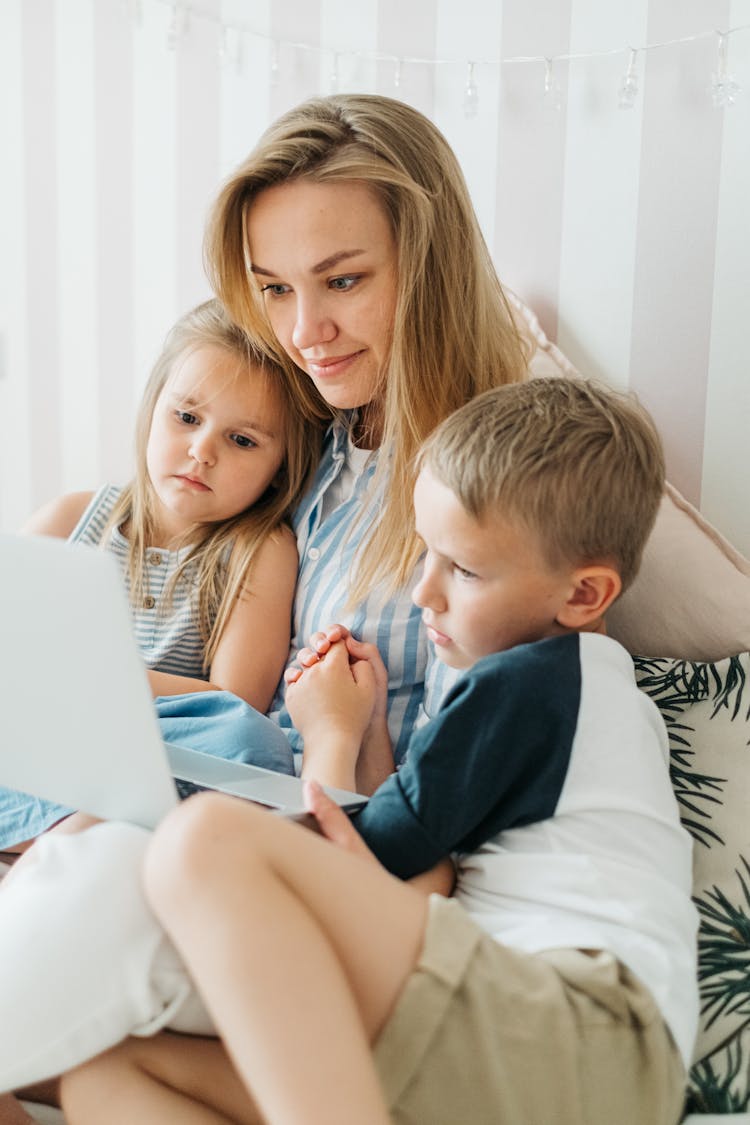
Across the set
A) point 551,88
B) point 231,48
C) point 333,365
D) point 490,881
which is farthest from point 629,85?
point 490,881

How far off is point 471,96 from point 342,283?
1.53ft

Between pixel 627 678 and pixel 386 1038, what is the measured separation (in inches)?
15.0

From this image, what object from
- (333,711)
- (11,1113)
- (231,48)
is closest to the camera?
(11,1113)

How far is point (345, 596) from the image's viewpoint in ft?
4.53

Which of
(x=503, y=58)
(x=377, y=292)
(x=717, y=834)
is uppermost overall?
(x=503, y=58)

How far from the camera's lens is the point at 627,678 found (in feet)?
3.37

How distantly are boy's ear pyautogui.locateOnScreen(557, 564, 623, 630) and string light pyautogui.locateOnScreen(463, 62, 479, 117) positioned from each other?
0.86 meters

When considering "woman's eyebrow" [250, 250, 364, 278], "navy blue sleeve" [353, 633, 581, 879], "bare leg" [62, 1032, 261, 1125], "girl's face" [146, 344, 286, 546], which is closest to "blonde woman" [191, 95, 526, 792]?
"woman's eyebrow" [250, 250, 364, 278]

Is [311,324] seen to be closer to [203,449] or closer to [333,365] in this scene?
[333,365]

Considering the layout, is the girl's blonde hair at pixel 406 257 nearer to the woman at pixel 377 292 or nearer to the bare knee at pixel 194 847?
the woman at pixel 377 292

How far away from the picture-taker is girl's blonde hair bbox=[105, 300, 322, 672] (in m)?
1.51

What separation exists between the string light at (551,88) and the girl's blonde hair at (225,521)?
1.69ft

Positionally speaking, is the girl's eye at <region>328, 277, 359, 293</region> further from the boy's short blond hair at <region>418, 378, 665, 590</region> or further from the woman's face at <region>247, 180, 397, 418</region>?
the boy's short blond hair at <region>418, 378, 665, 590</region>

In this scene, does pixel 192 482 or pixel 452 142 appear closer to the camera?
pixel 192 482
